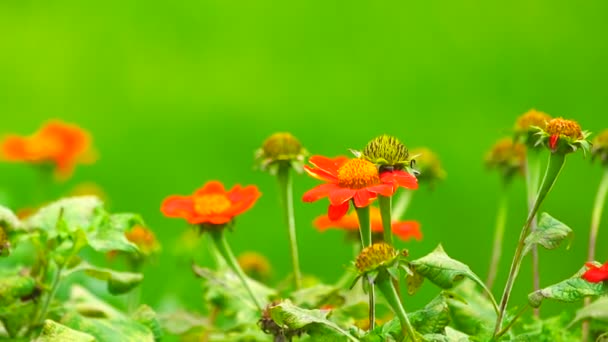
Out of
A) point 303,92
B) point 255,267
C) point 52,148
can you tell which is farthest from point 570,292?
point 303,92

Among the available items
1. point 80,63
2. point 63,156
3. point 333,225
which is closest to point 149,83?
point 80,63

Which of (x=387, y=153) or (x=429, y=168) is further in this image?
(x=429, y=168)

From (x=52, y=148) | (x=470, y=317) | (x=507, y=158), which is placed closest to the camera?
(x=470, y=317)

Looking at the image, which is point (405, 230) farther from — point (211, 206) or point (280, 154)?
point (211, 206)

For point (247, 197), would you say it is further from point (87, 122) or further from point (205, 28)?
point (205, 28)

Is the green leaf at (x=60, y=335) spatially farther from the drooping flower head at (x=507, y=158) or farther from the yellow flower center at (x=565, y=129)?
the drooping flower head at (x=507, y=158)

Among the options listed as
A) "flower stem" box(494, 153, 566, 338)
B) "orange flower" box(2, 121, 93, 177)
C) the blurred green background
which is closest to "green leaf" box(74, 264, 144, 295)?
"flower stem" box(494, 153, 566, 338)
